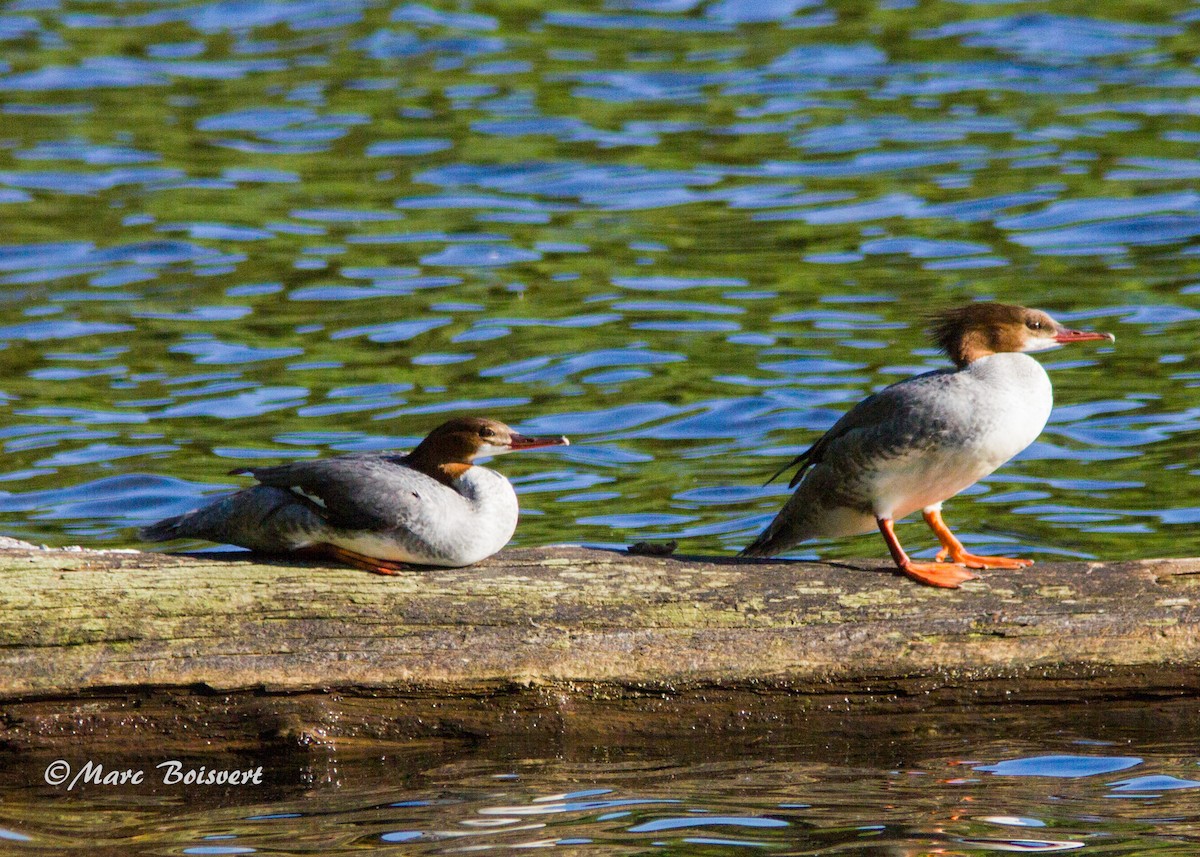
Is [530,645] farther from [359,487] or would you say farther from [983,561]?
[983,561]

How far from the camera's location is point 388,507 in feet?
16.5

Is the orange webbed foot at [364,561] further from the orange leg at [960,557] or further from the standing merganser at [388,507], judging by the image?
the orange leg at [960,557]

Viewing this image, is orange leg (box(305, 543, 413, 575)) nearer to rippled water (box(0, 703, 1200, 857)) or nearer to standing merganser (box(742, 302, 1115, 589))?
rippled water (box(0, 703, 1200, 857))

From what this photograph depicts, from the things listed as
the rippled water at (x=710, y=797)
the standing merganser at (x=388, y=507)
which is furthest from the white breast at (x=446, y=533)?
the rippled water at (x=710, y=797)

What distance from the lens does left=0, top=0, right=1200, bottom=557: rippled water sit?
27.3 ft

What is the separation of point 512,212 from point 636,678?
7.76 meters

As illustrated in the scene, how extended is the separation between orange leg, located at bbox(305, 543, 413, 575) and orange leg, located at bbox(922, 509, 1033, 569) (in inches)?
68.5

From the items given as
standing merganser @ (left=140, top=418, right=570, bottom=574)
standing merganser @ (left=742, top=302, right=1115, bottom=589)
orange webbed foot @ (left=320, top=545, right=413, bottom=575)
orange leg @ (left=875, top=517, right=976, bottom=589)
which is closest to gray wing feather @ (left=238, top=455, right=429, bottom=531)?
standing merganser @ (left=140, top=418, right=570, bottom=574)

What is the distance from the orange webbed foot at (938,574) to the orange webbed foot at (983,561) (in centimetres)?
13

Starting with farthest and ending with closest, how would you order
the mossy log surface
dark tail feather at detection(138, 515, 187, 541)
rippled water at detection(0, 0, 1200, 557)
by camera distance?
1. rippled water at detection(0, 0, 1200, 557)
2. dark tail feather at detection(138, 515, 187, 541)
3. the mossy log surface

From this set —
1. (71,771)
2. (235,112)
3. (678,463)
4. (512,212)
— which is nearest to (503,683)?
(71,771)

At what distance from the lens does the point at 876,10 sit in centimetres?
1616

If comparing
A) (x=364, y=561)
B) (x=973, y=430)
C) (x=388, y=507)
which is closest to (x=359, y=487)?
(x=388, y=507)

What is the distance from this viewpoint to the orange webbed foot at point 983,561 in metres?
5.28
